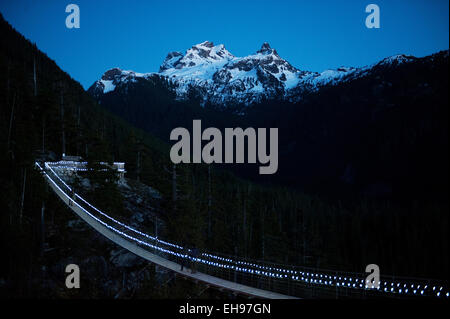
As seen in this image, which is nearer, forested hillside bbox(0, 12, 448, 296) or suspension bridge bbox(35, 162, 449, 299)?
suspension bridge bbox(35, 162, 449, 299)

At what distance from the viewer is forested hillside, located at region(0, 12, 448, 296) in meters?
24.0

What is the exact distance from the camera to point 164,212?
115 ft

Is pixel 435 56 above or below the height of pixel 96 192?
above

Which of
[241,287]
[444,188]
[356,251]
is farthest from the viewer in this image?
[444,188]

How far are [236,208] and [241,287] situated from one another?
76.4 feet

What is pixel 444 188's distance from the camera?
122 m

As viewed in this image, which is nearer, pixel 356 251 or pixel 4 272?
pixel 4 272

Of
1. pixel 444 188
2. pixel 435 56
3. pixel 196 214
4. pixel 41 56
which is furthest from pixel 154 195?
pixel 435 56

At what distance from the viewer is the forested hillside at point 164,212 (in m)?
24.0

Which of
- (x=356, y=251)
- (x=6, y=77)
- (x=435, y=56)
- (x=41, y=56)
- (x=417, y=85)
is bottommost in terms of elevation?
(x=356, y=251)

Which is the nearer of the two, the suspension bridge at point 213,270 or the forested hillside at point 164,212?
the suspension bridge at point 213,270

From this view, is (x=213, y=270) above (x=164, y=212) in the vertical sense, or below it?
below

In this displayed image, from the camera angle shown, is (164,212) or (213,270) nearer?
(213,270)
